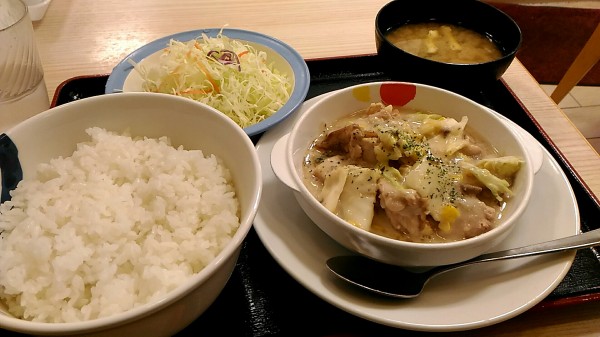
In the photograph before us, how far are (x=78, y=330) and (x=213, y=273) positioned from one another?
25cm

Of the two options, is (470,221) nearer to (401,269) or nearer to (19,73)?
(401,269)

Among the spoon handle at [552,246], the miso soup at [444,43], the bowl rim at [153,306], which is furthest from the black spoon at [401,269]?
the miso soup at [444,43]

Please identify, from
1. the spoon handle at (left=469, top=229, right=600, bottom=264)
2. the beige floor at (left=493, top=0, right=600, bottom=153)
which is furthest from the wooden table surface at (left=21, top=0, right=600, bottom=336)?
the beige floor at (left=493, top=0, right=600, bottom=153)

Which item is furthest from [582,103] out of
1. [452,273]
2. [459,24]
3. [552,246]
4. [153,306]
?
[153,306]

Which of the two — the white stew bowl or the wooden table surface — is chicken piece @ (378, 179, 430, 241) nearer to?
the white stew bowl

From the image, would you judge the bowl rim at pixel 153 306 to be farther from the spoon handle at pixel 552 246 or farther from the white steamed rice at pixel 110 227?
the spoon handle at pixel 552 246

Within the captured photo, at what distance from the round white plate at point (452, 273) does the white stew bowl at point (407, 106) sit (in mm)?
77

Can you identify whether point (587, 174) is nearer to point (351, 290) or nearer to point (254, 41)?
point (351, 290)

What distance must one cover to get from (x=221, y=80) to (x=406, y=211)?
993 millimetres

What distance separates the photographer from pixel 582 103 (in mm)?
4188

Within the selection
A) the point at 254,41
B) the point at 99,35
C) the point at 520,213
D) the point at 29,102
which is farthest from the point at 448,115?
the point at 99,35

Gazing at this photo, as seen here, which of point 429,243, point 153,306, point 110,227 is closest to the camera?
point 153,306

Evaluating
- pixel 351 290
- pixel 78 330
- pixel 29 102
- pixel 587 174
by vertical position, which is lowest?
pixel 587 174

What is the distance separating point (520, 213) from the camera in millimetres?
1183
